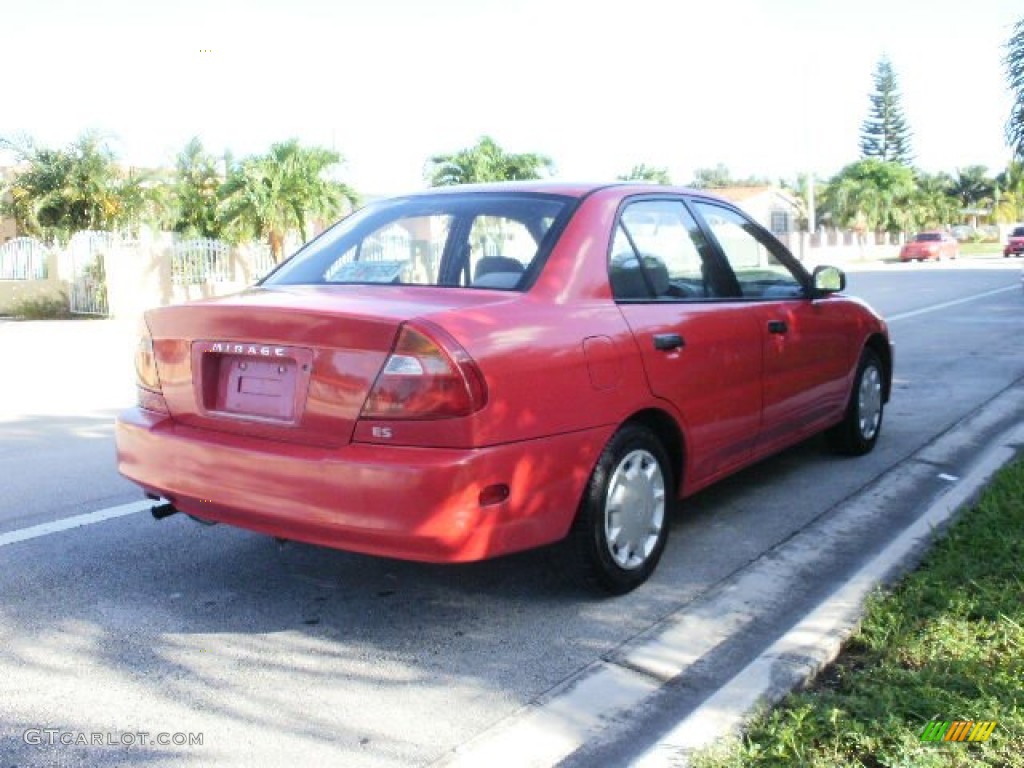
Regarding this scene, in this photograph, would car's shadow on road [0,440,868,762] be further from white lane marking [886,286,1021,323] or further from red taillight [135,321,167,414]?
white lane marking [886,286,1021,323]

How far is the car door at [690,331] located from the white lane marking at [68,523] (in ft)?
9.33

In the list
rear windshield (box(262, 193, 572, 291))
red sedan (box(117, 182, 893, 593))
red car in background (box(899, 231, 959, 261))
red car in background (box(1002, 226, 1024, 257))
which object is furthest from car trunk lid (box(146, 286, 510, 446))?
red car in background (box(1002, 226, 1024, 257))

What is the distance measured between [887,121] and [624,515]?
9298 centimetres

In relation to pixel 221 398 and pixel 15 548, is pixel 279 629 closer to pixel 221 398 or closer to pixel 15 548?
pixel 221 398

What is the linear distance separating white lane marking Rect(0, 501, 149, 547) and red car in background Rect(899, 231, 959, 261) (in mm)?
46949

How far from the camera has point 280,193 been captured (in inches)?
1008

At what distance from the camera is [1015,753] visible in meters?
2.82

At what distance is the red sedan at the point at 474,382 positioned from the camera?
343cm

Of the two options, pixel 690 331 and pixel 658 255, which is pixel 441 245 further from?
pixel 690 331

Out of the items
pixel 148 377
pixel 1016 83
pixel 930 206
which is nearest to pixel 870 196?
pixel 930 206

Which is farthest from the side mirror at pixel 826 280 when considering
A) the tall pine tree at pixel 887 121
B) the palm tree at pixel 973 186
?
the palm tree at pixel 973 186

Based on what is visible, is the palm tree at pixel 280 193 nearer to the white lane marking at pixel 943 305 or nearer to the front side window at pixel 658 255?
the white lane marking at pixel 943 305

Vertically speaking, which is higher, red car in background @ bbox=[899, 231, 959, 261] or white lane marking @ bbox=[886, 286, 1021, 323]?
red car in background @ bbox=[899, 231, 959, 261]

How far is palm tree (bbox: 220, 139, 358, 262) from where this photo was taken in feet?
83.4
